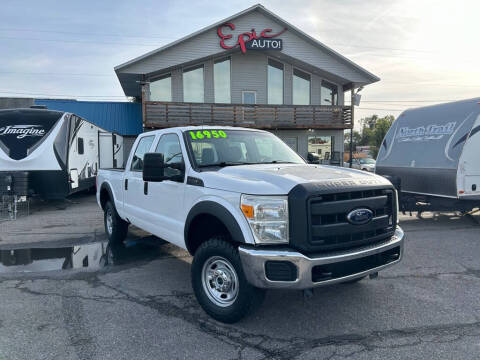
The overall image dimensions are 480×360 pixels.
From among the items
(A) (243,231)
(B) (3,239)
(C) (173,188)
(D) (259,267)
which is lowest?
(B) (3,239)

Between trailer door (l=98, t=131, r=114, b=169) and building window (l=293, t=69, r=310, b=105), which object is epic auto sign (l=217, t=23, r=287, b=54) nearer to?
building window (l=293, t=69, r=310, b=105)

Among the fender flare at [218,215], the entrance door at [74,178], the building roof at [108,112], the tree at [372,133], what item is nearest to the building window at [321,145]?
the building roof at [108,112]

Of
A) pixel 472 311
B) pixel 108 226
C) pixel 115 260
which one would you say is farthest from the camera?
pixel 108 226

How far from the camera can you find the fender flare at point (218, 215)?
3.20 metres

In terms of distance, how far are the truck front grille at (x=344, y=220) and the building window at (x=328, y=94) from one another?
63.4 feet

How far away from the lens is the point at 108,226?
6.84 metres

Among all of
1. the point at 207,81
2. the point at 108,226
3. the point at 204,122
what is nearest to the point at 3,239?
the point at 108,226

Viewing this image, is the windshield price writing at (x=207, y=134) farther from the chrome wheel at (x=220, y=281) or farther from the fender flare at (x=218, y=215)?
the chrome wheel at (x=220, y=281)

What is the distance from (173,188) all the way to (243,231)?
1.44m

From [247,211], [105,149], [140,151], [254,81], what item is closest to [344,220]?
[247,211]

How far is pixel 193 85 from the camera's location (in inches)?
786

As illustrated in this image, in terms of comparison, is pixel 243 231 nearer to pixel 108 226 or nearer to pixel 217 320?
pixel 217 320

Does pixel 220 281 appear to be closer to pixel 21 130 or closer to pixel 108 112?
pixel 21 130

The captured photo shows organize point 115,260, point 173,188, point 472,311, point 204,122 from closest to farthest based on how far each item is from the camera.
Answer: point 472,311, point 173,188, point 115,260, point 204,122
